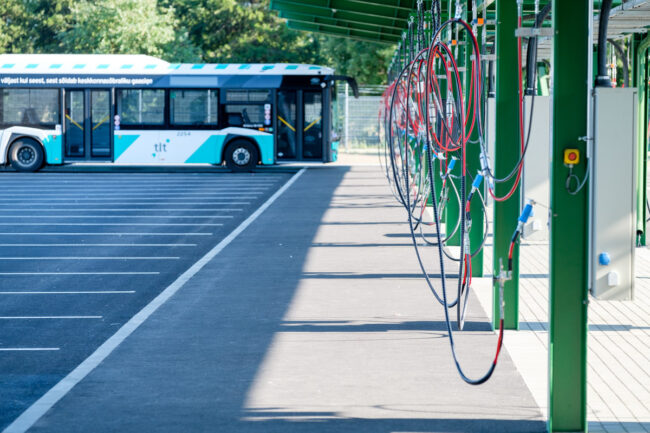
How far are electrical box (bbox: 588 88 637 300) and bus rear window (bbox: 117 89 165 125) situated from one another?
27.2 metres

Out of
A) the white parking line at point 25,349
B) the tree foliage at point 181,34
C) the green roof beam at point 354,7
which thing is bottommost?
the white parking line at point 25,349

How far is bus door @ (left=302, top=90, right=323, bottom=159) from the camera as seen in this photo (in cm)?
3431

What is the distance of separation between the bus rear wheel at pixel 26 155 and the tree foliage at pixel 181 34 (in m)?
16.6

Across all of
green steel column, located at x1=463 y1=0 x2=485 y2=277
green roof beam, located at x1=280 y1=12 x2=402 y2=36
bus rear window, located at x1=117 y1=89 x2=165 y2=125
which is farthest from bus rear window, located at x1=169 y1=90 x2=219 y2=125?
green steel column, located at x1=463 y1=0 x2=485 y2=277

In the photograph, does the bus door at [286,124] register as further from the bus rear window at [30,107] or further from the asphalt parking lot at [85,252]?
the bus rear window at [30,107]

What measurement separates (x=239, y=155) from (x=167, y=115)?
8.10 feet

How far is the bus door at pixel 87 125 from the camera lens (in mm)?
34344

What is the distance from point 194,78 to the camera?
113 feet

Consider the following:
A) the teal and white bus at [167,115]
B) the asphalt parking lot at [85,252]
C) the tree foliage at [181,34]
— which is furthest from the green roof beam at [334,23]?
the tree foliage at [181,34]

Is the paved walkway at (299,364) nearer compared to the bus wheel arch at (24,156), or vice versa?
the paved walkway at (299,364)

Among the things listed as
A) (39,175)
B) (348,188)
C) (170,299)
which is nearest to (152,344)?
(170,299)

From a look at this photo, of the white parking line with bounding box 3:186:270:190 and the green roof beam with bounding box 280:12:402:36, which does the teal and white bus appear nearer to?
the white parking line with bounding box 3:186:270:190

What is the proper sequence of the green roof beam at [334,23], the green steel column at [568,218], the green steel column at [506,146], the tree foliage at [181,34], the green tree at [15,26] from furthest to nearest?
the green tree at [15,26]
the tree foliage at [181,34]
the green roof beam at [334,23]
the green steel column at [506,146]
the green steel column at [568,218]

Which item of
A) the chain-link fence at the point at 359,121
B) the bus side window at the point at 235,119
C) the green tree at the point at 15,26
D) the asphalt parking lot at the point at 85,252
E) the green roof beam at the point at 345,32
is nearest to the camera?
the asphalt parking lot at the point at 85,252
